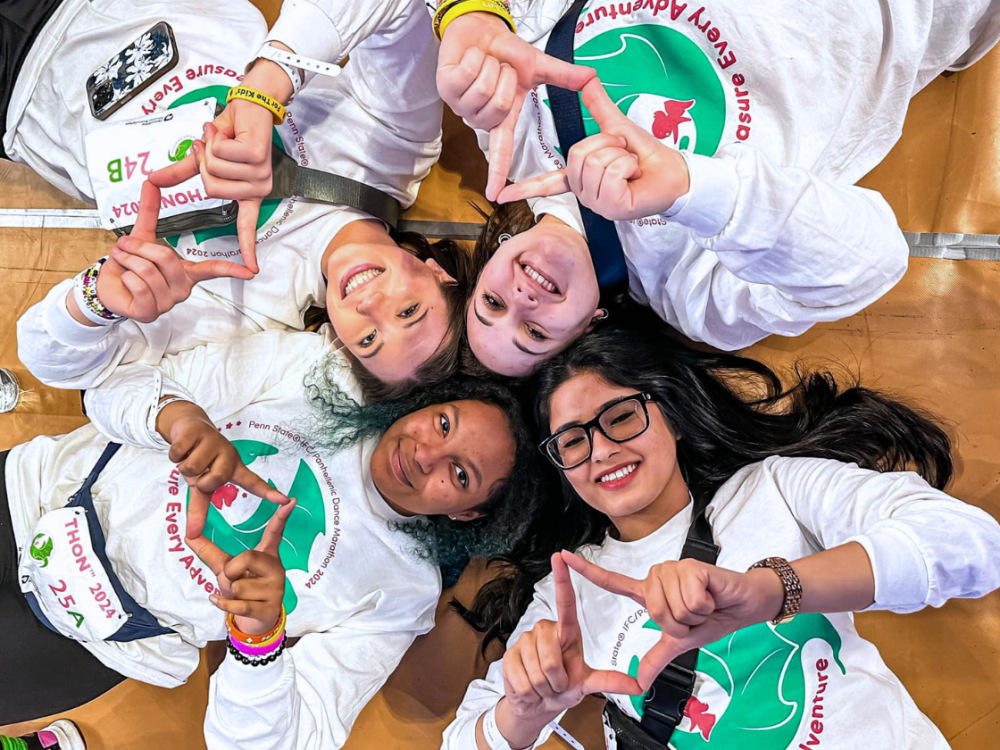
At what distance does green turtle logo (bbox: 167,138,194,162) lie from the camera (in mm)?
1291

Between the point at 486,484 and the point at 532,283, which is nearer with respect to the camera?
the point at 532,283

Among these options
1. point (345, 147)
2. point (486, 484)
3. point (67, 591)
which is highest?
point (345, 147)

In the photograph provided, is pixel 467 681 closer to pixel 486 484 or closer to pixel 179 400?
pixel 486 484

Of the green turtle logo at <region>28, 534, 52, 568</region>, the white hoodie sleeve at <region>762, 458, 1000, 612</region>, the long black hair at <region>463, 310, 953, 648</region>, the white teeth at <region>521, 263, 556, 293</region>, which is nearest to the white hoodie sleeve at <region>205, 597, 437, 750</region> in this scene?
the long black hair at <region>463, 310, 953, 648</region>

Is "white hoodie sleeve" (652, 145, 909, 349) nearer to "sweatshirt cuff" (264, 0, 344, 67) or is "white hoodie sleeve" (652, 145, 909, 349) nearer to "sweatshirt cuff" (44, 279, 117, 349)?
"sweatshirt cuff" (264, 0, 344, 67)

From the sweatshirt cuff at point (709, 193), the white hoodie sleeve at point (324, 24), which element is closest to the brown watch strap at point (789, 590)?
the sweatshirt cuff at point (709, 193)

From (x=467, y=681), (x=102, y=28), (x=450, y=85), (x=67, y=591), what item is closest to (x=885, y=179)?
(x=450, y=85)

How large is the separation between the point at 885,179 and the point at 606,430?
2.75ft

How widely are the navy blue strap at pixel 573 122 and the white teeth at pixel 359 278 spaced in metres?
0.36

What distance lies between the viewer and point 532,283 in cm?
113

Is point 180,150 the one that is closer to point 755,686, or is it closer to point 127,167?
point 127,167

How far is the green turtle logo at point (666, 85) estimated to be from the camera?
1196mm

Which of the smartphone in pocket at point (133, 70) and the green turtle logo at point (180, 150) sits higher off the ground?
the smartphone in pocket at point (133, 70)

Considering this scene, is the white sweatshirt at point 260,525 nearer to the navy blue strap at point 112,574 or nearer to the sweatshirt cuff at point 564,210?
the navy blue strap at point 112,574
